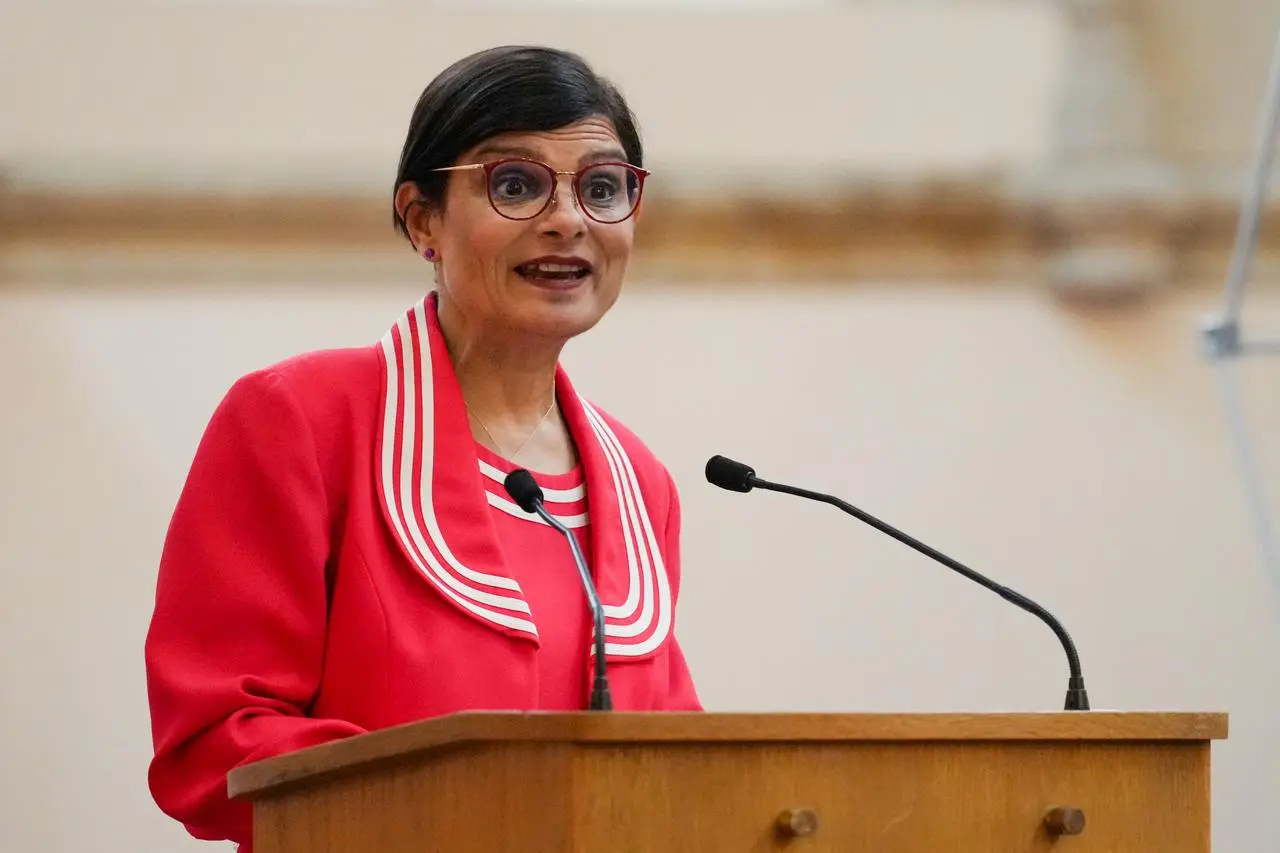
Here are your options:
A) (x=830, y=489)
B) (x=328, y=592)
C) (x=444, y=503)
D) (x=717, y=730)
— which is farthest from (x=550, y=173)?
(x=830, y=489)

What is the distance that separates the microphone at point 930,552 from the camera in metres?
2.05

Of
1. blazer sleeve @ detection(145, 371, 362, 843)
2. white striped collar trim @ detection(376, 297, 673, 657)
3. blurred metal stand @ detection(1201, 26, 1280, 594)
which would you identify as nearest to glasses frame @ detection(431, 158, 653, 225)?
white striped collar trim @ detection(376, 297, 673, 657)

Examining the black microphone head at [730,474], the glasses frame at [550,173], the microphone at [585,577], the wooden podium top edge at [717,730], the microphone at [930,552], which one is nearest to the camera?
the wooden podium top edge at [717,730]

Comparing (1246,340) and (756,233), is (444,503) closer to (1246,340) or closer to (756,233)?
(756,233)

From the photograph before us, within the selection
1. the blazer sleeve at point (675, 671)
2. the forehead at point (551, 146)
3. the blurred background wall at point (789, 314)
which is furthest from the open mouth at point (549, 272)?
the blurred background wall at point (789, 314)

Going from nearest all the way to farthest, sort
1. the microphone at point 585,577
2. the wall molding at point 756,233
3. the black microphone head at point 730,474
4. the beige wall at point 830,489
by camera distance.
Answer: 1. the microphone at point 585,577
2. the black microphone head at point 730,474
3. the beige wall at point 830,489
4. the wall molding at point 756,233

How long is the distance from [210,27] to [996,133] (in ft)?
7.88

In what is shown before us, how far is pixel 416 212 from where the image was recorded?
2555mm

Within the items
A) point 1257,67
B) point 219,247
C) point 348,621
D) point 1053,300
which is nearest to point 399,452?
point 348,621

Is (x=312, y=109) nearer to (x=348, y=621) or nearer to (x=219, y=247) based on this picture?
(x=219, y=247)

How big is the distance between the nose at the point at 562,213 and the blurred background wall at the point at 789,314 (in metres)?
3.20

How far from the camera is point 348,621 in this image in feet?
7.23

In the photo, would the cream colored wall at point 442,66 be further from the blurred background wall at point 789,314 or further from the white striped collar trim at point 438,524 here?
the white striped collar trim at point 438,524

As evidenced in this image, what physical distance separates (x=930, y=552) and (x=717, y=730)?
0.57 m
